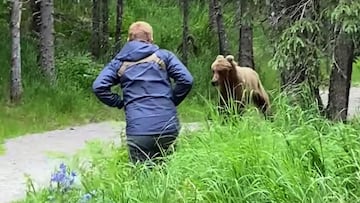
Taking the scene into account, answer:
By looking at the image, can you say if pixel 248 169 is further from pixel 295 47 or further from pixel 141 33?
pixel 295 47

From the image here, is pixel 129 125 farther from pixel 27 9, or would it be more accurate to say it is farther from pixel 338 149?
pixel 27 9

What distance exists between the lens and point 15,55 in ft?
49.2

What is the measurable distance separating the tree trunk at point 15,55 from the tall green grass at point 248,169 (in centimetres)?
835

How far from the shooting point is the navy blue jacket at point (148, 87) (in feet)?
23.7

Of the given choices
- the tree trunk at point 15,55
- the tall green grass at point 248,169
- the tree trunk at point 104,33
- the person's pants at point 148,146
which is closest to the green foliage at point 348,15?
the tall green grass at point 248,169

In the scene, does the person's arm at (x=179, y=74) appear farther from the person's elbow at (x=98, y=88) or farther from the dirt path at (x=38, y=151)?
the dirt path at (x=38, y=151)

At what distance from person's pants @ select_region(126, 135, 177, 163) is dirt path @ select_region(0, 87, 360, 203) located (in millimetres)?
333

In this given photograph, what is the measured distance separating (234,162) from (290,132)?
85 centimetres

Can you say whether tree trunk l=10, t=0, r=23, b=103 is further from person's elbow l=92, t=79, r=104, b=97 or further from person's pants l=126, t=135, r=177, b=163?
person's pants l=126, t=135, r=177, b=163

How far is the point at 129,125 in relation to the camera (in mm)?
7305

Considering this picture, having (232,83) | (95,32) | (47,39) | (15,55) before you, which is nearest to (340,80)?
(232,83)

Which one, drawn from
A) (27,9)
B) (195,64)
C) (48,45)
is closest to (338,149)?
Result: (48,45)

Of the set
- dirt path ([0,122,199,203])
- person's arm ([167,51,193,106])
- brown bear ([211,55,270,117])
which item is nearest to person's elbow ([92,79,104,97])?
person's arm ([167,51,193,106])

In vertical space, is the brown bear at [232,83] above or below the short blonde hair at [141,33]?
below
